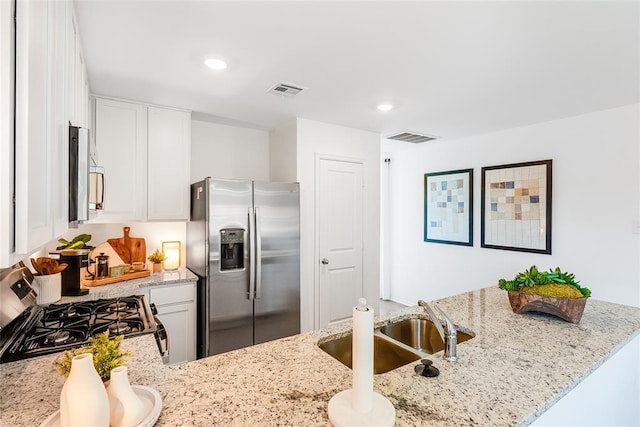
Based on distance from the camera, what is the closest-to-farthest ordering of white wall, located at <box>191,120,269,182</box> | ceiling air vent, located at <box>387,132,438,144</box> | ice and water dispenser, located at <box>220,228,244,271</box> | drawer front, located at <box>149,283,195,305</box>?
drawer front, located at <box>149,283,195,305</box>
ice and water dispenser, located at <box>220,228,244,271</box>
white wall, located at <box>191,120,269,182</box>
ceiling air vent, located at <box>387,132,438,144</box>

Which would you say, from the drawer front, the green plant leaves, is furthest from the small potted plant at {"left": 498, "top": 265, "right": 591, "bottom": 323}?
the green plant leaves

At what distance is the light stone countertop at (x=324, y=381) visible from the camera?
0.91 metres

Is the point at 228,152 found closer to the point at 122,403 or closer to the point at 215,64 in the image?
the point at 215,64

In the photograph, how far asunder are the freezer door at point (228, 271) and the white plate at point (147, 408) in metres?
1.60

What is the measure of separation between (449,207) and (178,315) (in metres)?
3.43

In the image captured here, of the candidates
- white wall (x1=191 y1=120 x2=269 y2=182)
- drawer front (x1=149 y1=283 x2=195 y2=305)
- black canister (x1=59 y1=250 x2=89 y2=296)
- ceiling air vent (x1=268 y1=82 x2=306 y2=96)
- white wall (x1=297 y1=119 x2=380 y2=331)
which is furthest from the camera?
white wall (x1=191 y1=120 x2=269 y2=182)

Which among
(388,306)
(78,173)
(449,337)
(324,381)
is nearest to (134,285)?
(78,173)

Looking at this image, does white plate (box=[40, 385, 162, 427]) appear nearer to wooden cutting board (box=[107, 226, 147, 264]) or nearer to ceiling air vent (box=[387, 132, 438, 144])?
wooden cutting board (box=[107, 226, 147, 264])

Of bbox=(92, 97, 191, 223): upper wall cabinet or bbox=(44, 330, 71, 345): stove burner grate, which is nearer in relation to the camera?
bbox=(44, 330, 71, 345): stove burner grate

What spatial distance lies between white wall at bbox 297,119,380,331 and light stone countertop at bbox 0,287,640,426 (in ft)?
5.60

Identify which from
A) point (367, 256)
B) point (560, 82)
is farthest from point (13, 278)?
point (560, 82)

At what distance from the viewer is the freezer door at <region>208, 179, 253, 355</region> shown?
8.43 feet

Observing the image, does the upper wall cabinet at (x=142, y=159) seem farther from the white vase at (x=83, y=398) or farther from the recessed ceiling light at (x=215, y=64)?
the white vase at (x=83, y=398)

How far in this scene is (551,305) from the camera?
1.63 m
